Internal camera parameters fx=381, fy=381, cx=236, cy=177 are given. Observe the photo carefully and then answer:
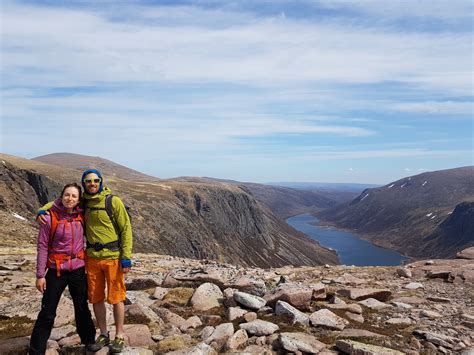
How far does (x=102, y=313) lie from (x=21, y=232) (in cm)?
3519

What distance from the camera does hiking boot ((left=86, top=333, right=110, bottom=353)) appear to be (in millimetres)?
9695

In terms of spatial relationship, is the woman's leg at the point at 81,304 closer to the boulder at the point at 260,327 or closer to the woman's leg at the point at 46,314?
the woman's leg at the point at 46,314

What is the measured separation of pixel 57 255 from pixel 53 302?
3.82 ft

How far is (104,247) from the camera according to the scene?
9555 mm

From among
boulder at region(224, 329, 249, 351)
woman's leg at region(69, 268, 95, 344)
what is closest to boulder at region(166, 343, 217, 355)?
boulder at region(224, 329, 249, 351)

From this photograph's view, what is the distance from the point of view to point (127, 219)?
9.85 meters

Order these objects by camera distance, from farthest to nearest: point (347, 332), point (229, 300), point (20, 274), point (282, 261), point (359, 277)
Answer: point (282, 261)
point (359, 277)
point (20, 274)
point (229, 300)
point (347, 332)

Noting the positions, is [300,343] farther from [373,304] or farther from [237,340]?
[373,304]

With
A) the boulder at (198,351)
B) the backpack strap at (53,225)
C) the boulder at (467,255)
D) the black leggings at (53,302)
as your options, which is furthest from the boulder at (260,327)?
the boulder at (467,255)

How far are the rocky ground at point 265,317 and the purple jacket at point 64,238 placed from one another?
2501mm

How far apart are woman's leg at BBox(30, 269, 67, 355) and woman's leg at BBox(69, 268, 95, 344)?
301 millimetres

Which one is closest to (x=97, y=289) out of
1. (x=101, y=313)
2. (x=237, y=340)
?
(x=101, y=313)

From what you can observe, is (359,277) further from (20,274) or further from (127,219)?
(20,274)

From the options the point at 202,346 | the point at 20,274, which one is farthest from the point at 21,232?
the point at 202,346
